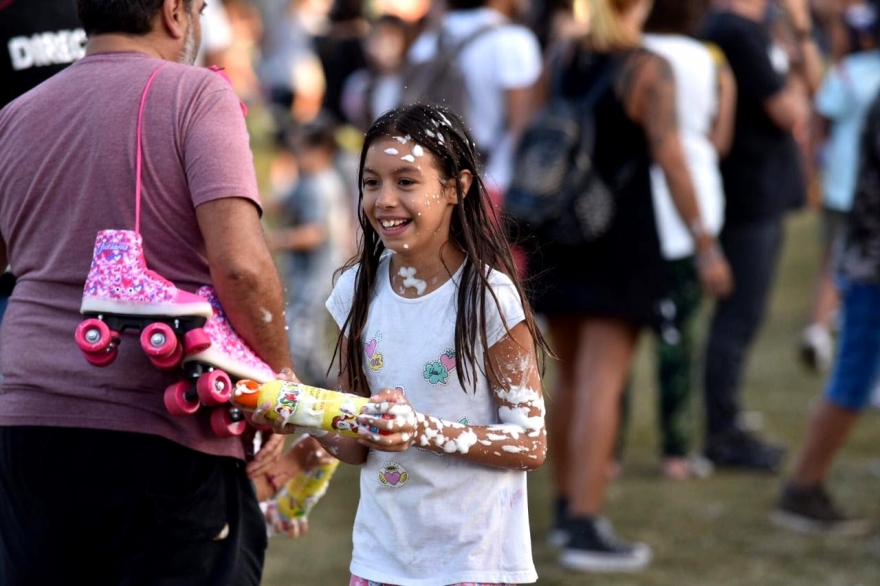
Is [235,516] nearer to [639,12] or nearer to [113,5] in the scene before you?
[113,5]

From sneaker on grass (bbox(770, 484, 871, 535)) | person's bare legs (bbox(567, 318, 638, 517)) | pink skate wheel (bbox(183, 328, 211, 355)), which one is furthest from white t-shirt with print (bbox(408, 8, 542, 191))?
pink skate wheel (bbox(183, 328, 211, 355))

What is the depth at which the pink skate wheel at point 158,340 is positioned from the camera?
2432 millimetres

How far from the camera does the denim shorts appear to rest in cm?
486

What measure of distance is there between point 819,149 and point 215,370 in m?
5.46

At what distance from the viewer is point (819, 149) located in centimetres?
726

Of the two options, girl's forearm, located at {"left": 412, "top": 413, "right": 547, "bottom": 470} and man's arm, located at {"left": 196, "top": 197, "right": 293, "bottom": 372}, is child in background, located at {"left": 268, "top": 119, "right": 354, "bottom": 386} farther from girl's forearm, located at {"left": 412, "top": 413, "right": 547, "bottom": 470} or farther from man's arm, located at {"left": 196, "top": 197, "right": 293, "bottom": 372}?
girl's forearm, located at {"left": 412, "top": 413, "right": 547, "bottom": 470}

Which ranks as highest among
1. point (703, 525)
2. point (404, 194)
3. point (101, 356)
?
point (404, 194)

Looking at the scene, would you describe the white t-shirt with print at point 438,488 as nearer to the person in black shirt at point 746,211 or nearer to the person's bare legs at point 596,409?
the person's bare legs at point 596,409

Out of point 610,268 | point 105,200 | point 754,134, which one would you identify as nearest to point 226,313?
point 105,200

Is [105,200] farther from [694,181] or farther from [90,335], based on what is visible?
[694,181]

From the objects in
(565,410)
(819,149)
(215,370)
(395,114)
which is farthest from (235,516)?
(819,149)

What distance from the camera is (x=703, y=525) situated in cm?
532

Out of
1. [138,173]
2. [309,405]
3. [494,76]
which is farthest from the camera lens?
[494,76]

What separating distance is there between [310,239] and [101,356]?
5363mm
